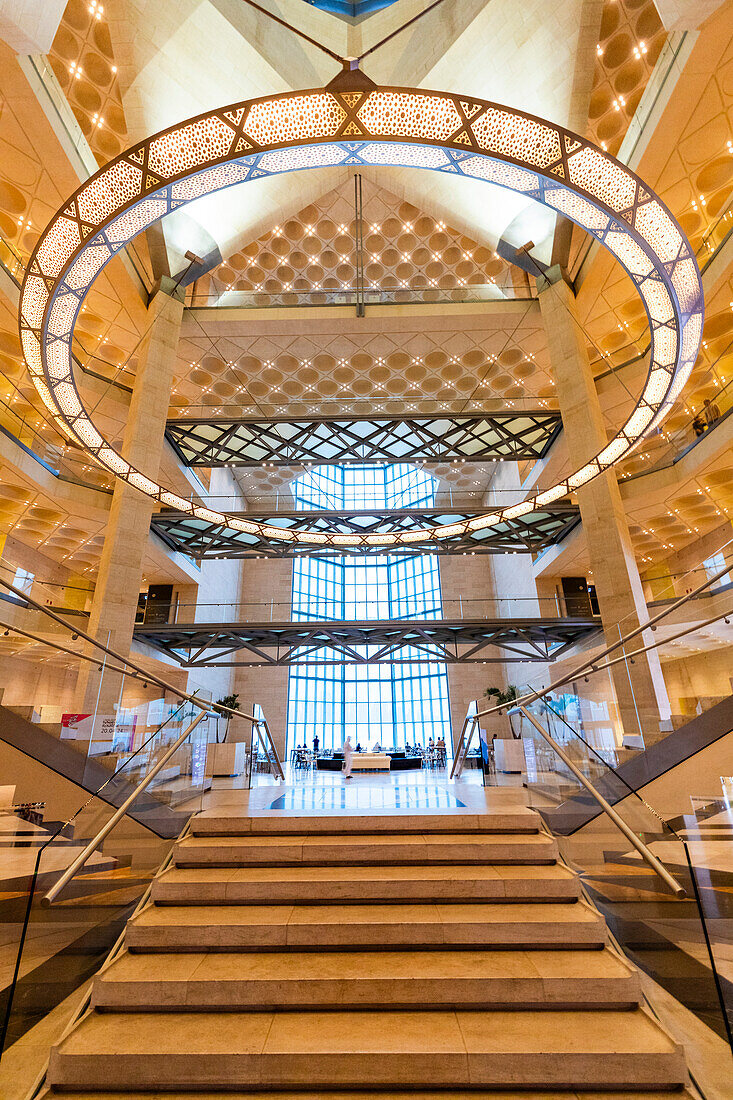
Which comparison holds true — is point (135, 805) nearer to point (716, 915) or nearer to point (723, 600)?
point (716, 915)

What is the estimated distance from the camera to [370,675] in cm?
3155

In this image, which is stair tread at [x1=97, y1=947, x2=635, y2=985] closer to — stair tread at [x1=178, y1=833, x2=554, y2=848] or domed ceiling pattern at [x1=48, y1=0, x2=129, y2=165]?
stair tread at [x1=178, y1=833, x2=554, y2=848]

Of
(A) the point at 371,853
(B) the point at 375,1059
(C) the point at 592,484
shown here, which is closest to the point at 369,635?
(C) the point at 592,484

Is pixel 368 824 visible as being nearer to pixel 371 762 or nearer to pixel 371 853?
pixel 371 853

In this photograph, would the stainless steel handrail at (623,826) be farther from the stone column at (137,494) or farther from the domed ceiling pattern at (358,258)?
the domed ceiling pattern at (358,258)

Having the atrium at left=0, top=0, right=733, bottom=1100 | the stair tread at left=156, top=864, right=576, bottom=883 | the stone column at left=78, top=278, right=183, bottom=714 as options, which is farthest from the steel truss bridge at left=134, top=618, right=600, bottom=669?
the stair tread at left=156, top=864, right=576, bottom=883

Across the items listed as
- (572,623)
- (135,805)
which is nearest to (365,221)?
(572,623)

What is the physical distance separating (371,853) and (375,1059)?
5.88 ft

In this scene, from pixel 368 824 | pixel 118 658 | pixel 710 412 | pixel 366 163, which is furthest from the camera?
pixel 710 412

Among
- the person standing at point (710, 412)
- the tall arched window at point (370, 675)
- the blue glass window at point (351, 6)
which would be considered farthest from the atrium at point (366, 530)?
the tall arched window at point (370, 675)

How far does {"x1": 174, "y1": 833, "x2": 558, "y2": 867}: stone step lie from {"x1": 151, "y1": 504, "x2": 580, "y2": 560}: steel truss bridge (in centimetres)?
1357

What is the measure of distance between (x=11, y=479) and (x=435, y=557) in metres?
21.3

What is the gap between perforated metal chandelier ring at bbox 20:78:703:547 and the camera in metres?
4.57

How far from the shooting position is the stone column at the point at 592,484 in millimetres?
11406
